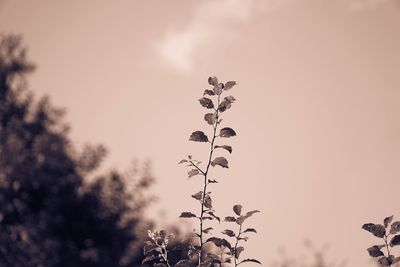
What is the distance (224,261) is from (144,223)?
12.2 m

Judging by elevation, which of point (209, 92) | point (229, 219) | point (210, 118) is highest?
point (209, 92)

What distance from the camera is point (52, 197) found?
11.6m

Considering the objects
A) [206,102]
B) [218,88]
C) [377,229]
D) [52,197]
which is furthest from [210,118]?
[52,197]

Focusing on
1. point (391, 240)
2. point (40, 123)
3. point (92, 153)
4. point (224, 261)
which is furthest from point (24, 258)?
point (391, 240)

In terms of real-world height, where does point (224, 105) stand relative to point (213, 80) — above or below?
below

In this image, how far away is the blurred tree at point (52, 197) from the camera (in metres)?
11.1

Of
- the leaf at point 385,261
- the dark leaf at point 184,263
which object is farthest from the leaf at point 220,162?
the leaf at point 385,261

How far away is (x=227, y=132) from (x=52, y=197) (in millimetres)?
11416

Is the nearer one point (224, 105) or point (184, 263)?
point (184, 263)

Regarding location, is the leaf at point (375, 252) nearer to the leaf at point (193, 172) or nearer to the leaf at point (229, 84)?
the leaf at point (193, 172)

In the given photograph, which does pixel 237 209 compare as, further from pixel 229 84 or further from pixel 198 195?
pixel 229 84

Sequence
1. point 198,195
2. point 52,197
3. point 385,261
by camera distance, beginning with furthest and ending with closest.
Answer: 1. point 52,197
2. point 198,195
3. point 385,261

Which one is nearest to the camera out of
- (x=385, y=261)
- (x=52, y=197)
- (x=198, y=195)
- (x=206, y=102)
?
(x=385, y=261)

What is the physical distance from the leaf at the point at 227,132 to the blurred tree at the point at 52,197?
1102 centimetres
